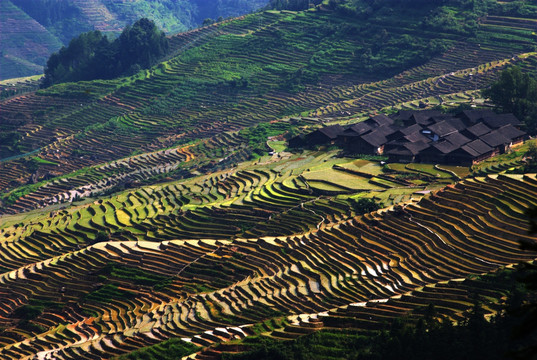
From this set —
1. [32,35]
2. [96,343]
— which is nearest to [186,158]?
[96,343]

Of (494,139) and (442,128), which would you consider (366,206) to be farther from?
(442,128)

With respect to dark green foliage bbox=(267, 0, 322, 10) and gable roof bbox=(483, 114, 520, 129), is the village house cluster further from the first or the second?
dark green foliage bbox=(267, 0, 322, 10)

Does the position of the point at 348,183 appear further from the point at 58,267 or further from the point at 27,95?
the point at 27,95

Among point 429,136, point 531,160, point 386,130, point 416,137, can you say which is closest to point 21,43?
point 386,130

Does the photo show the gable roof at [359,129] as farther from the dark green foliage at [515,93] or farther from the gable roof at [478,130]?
the dark green foliage at [515,93]

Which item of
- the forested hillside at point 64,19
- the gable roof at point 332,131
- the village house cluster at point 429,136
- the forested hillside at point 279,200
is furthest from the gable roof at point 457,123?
the forested hillside at point 64,19

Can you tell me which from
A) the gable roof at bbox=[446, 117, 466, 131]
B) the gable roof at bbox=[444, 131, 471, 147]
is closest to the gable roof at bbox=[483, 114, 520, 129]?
the gable roof at bbox=[446, 117, 466, 131]

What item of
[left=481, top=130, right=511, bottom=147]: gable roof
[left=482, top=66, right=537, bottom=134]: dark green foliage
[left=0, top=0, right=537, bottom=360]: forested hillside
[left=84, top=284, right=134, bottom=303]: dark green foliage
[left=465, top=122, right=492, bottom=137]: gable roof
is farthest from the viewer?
[left=482, top=66, right=537, bottom=134]: dark green foliage
